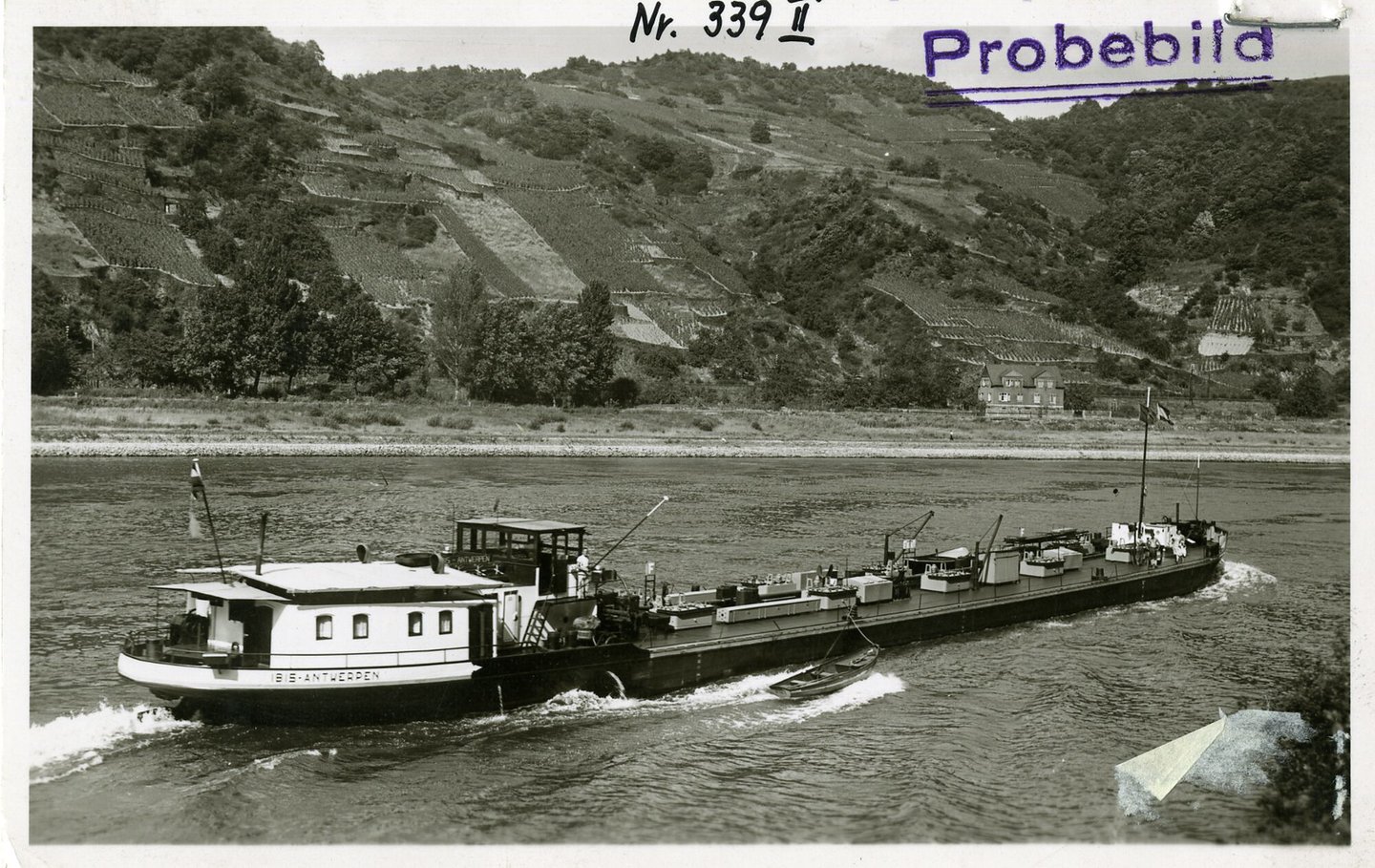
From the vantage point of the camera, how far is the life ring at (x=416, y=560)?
2780 centimetres

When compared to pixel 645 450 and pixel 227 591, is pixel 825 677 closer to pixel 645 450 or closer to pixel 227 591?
pixel 227 591

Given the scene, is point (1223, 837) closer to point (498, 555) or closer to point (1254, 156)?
point (498, 555)

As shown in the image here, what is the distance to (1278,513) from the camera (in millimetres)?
65438

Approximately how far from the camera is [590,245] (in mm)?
145625

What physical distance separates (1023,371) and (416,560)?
345ft

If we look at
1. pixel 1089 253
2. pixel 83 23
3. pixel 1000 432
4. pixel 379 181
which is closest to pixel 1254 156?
pixel 1000 432

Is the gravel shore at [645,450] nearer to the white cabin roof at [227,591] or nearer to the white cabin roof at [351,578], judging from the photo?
the white cabin roof at [227,591]

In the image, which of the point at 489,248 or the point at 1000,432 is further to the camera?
the point at 489,248

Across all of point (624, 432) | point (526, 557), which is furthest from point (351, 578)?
point (624, 432)

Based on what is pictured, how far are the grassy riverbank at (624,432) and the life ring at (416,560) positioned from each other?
45.6 m

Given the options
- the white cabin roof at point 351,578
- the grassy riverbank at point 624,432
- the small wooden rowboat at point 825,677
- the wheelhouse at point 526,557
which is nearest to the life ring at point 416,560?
the white cabin roof at point 351,578

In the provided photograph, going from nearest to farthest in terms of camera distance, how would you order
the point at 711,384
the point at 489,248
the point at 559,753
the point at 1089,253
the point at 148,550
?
the point at 559,753 < the point at 148,550 < the point at 711,384 < the point at 489,248 < the point at 1089,253

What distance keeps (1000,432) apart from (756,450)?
90.7 feet

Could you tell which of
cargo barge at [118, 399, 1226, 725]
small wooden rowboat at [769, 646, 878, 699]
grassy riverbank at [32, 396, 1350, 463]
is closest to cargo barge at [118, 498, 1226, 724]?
cargo barge at [118, 399, 1226, 725]
